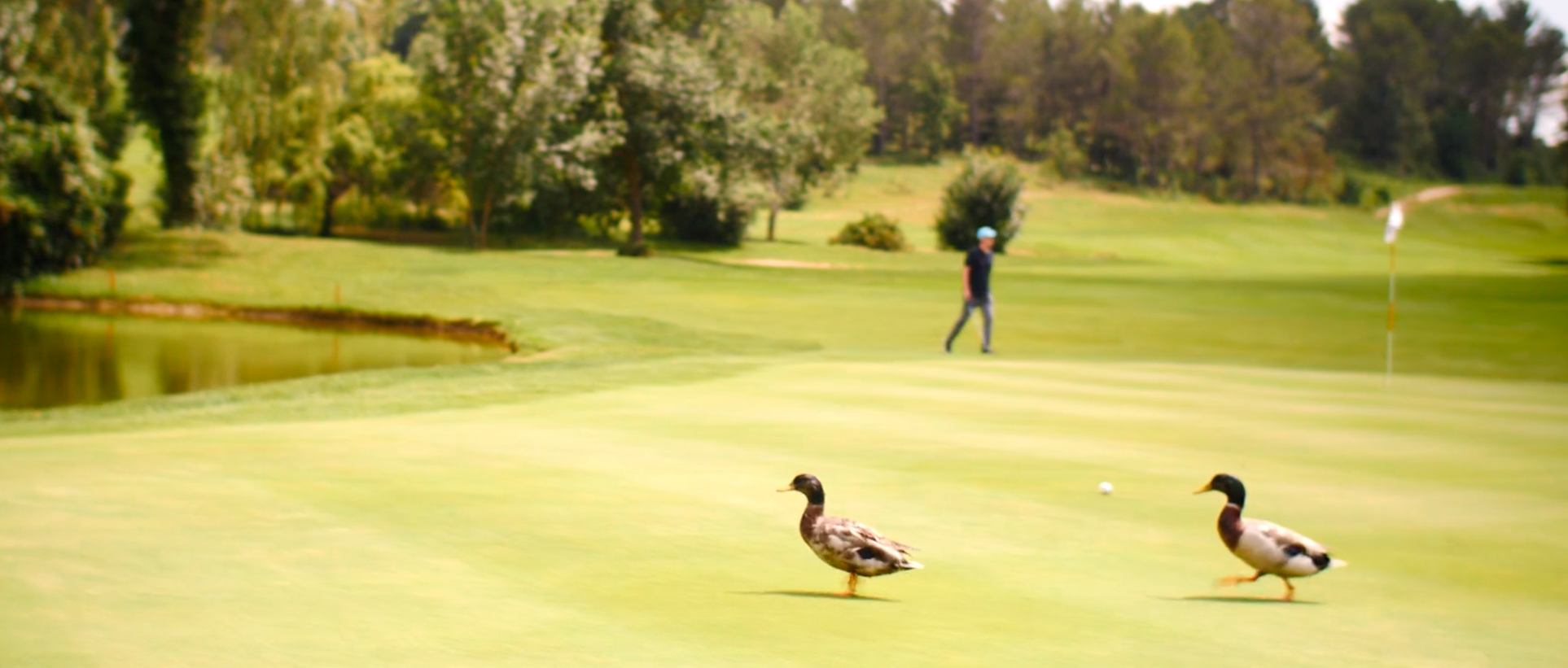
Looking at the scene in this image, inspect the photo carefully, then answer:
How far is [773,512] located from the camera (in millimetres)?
10375

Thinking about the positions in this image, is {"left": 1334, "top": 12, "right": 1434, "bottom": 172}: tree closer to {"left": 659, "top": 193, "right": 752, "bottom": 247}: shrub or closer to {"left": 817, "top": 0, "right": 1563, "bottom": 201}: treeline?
{"left": 817, "top": 0, "right": 1563, "bottom": 201}: treeline

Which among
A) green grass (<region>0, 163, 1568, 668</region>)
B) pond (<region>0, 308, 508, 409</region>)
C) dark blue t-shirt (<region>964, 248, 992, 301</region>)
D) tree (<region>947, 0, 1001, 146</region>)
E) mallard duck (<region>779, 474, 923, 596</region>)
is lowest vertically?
pond (<region>0, 308, 508, 409</region>)

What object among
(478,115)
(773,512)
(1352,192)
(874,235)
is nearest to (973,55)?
(1352,192)

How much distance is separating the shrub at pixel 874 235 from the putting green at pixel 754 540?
60.9 metres

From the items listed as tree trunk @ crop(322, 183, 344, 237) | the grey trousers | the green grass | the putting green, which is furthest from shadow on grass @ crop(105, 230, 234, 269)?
the putting green

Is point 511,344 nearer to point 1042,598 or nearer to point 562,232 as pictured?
point 1042,598

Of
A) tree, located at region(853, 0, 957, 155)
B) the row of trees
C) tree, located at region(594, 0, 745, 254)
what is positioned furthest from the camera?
tree, located at region(853, 0, 957, 155)

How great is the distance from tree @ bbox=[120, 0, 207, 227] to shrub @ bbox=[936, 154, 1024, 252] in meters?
40.2

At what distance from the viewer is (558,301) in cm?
4175

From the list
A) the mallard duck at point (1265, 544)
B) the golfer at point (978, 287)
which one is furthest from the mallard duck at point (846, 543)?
the golfer at point (978, 287)

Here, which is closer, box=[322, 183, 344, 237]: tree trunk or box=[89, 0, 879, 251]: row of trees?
box=[89, 0, 879, 251]: row of trees

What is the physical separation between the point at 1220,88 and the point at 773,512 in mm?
138393

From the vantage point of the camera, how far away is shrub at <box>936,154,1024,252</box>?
7769 cm

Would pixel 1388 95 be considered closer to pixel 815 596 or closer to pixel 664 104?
pixel 664 104
